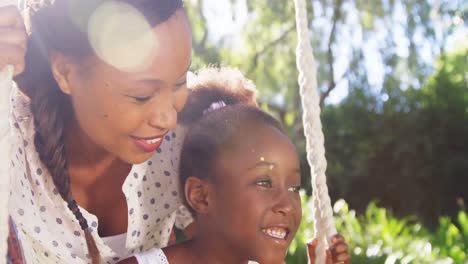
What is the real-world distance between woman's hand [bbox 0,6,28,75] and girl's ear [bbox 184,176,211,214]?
533mm

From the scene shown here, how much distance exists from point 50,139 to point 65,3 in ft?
0.88

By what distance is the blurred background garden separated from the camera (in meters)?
7.08

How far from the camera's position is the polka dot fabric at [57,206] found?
1357 millimetres

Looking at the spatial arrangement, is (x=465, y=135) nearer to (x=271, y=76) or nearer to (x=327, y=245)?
(x=271, y=76)

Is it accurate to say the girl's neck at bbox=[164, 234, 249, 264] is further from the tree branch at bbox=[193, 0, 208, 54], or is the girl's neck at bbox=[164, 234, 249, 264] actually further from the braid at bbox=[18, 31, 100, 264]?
the tree branch at bbox=[193, 0, 208, 54]

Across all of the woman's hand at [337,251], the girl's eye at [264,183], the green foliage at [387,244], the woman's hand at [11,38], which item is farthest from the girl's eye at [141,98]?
the green foliage at [387,244]

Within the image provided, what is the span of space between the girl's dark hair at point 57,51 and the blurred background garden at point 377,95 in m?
4.79

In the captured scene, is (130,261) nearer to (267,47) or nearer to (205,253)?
(205,253)

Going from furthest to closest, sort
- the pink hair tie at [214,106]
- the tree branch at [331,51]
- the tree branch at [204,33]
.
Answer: the tree branch at [331,51]
the tree branch at [204,33]
the pink hair tie at [214,106]

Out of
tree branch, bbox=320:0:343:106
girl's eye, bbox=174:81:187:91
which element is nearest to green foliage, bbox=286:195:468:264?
girl's eye, bbox=174:81:187:91

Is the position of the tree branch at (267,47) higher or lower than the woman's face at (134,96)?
higher

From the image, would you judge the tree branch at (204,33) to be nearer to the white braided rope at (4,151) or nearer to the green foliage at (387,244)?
the green foliage at (387,244)

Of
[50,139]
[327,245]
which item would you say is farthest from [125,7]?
[327,245]

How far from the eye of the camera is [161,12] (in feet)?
4.48
